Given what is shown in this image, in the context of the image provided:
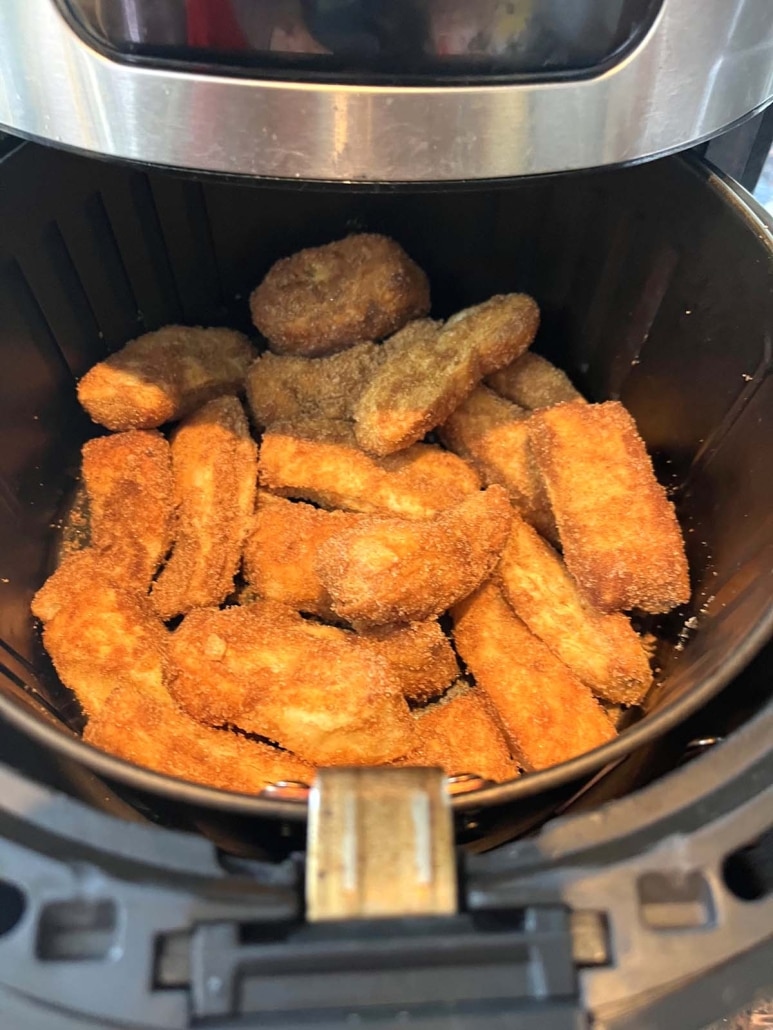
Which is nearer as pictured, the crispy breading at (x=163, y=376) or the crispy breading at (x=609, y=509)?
the crispy breading at (x=609, y=509)

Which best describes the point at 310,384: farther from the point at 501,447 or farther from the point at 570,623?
the point at 570,623

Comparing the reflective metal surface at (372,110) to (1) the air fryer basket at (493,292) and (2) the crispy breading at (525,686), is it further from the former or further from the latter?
(2) the crispy breading at (525,686)

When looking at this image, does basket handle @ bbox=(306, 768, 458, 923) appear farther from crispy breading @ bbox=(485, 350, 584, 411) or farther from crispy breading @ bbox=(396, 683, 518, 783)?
crispy breading @ bbox=(485, 350, 584, 411)

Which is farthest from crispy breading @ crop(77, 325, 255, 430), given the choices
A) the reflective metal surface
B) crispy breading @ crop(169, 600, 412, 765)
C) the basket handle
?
the basket handle

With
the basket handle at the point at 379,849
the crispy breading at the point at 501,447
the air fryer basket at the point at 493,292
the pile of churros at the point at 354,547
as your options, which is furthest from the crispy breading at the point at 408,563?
the basket handle at the point at 379,849

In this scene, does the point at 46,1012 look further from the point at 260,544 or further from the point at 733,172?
the point at 733,172

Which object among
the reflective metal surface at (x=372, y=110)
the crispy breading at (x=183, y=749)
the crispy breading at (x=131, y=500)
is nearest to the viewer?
the reflective metal surface at (x=372, y=110)
